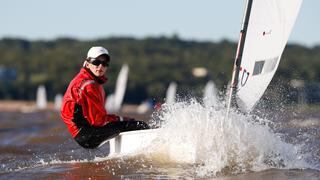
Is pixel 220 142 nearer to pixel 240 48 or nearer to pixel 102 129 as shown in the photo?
pixel 240 48

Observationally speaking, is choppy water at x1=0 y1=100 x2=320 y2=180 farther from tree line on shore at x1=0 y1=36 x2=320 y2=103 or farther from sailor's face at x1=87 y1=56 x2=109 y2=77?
tree line on shore at x1=0 y1=36 x2=320 y2=103

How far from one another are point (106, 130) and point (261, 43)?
74.8 inches

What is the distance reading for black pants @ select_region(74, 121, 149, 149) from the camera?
7.90 meters

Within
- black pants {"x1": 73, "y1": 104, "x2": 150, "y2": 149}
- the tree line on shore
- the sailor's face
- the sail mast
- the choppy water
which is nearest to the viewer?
the choppy water

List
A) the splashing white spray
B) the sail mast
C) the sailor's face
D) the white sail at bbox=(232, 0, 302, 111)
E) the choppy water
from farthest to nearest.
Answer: the sailor's face, the white sail at bbox=(232, 0, 302, 111), the sail mast, the splashing white spray, the choppy water

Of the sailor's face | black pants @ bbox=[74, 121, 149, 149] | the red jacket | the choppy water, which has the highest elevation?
the sailor's face

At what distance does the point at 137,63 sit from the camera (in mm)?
113625

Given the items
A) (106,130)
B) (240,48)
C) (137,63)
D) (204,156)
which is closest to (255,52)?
(240,48)

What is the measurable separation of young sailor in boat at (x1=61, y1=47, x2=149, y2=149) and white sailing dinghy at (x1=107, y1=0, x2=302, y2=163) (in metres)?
0.18

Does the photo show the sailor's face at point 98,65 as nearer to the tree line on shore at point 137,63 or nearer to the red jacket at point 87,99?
the red jacket at point 87,99

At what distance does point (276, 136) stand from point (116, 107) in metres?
34.5

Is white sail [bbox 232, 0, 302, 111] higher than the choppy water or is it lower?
higher

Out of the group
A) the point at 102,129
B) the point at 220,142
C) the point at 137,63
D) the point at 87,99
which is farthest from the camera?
the point at 137,63

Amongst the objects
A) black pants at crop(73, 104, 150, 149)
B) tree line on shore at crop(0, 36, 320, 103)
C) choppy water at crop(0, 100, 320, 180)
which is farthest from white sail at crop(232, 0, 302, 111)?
tree line on shore at crop(0, 36, 320, 103)
